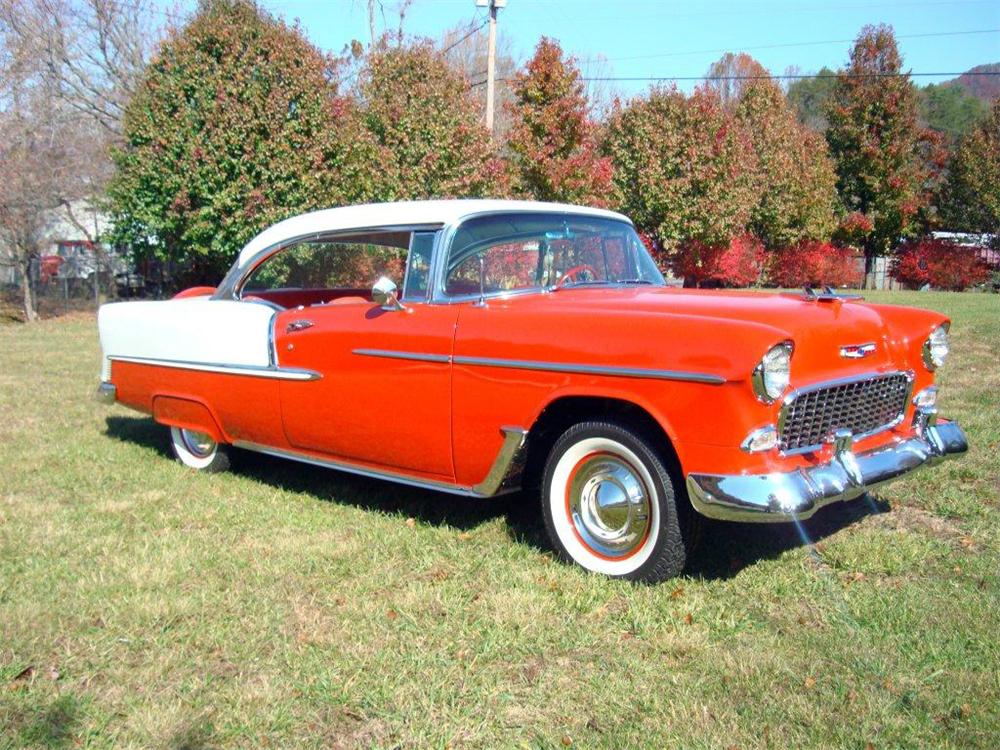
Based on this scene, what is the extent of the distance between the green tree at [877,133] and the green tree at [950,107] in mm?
17951

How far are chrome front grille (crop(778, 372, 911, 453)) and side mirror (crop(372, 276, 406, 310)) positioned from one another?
1974 millimetres

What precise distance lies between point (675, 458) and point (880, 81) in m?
32.8

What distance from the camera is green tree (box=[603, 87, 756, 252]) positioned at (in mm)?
22312

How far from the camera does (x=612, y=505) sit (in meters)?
4.08

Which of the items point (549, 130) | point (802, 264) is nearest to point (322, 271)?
point (549, 130)

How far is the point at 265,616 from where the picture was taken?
12.5ft

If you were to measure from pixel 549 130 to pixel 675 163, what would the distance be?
4.74m

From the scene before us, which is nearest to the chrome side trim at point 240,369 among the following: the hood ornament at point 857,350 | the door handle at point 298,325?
the door handle at point 298,325

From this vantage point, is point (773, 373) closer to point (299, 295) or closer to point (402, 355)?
point (402, 355)

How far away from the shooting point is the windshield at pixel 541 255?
478 cm

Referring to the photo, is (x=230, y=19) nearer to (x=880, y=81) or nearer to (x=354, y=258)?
(x=354, y=258)

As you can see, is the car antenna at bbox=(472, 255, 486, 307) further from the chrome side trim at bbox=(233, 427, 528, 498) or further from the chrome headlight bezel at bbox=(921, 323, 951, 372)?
the chrome headlight bezel at bbox=(921, 323, 951, 372)

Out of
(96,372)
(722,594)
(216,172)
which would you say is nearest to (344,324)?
(722,594)

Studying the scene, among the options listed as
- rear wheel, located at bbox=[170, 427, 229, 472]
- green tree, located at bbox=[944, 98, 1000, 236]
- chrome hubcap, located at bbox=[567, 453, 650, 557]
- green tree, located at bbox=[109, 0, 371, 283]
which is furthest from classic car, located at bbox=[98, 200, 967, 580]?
green tree, located at bbox=[944, 98, 1000, 236]
